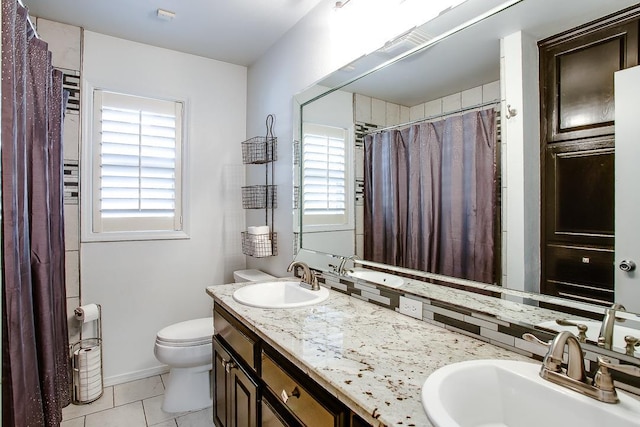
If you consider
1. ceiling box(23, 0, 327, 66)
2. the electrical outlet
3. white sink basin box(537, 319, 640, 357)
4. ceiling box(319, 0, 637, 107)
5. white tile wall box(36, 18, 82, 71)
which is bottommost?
the electrical outlet

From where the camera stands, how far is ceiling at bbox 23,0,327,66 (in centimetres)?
209

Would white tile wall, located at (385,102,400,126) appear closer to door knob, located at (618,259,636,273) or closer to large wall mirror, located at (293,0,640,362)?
large wall mirror, located at (293,0,640,362)

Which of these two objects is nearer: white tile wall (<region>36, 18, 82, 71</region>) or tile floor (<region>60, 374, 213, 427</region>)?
tile floor (<region>60, 374, 213, 427</region>)

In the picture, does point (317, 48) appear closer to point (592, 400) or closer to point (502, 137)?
point (502, 137)

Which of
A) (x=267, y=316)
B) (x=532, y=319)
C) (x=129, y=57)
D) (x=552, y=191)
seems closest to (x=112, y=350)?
(x=267, y=316)

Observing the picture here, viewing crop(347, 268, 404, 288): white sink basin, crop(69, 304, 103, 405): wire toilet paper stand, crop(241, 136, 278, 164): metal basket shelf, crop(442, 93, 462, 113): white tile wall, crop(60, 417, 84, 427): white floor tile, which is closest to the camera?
crop(442, 93, 462, 113): white tile wall

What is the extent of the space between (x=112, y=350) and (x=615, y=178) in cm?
301

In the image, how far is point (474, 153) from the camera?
1255 millimetres

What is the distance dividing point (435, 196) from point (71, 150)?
7.88 ft

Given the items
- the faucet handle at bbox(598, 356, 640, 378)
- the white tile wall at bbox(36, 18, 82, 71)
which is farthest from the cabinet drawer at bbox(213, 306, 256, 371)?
the white tile wall at bbox(36, 18, 82, 71)

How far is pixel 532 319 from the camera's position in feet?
3.47

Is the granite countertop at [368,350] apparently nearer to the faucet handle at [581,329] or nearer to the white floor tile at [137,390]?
the faucet handle at [581,329]

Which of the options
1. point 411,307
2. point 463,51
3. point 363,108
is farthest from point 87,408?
point 463,51

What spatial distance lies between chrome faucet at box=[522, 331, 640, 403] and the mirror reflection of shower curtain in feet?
1.26
